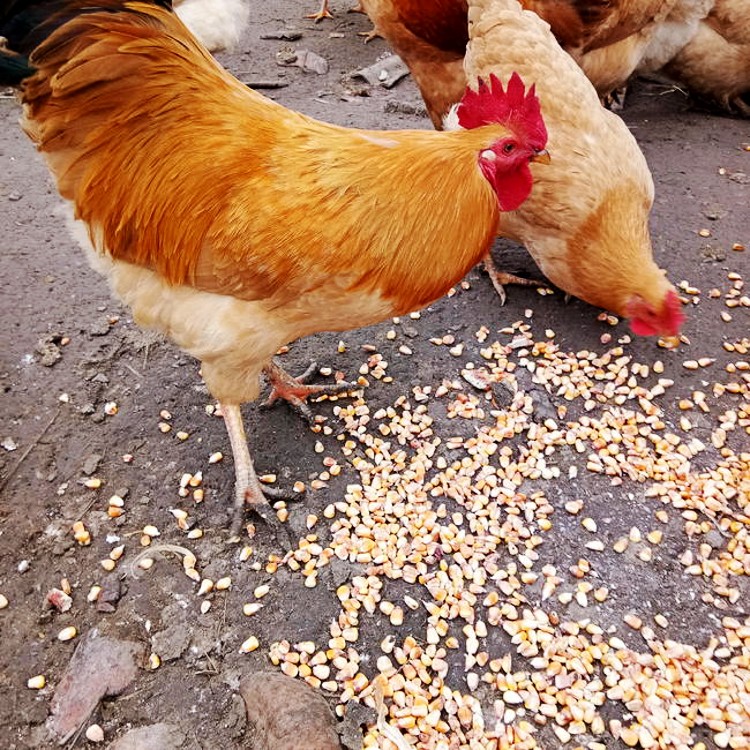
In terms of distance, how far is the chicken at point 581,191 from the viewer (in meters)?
3.03

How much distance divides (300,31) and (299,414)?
5.38 metres

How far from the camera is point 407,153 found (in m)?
2.28

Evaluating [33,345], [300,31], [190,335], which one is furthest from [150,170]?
[300,31]

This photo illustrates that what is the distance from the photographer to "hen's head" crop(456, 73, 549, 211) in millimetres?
2311

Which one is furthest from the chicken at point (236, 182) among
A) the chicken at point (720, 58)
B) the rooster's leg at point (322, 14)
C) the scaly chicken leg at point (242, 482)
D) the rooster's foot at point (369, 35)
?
the rooster's leg at point (322, 14)

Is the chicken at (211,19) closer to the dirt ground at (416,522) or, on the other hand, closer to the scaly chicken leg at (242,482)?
the dirt ground at (416,522)

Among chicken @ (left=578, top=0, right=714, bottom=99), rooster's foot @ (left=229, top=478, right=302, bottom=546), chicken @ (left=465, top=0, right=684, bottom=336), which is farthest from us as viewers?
chicken @ (left=578, top=0, right=714, bottom=99)

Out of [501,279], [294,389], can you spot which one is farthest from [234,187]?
[501,279]

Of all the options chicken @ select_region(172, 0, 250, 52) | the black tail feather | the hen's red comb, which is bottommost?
chicken @ select_region(172, 0, 250, 52)

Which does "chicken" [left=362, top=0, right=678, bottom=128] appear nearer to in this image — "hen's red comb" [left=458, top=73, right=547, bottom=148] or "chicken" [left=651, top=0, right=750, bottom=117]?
"chicken" [left=651, top=0, right=750, bottom=117]

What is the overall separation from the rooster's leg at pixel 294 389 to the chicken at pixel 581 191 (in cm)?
132

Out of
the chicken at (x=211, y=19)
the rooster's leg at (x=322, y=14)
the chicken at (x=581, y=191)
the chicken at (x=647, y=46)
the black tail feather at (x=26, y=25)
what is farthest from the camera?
the rooster's leg at (x=322, y=14)

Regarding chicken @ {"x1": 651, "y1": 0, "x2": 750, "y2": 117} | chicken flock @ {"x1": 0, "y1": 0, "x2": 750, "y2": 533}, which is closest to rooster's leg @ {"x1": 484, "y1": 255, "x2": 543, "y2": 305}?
chicken flock @ {"x1": 0, "y1": 0, "x2": 750, "y2": 533}

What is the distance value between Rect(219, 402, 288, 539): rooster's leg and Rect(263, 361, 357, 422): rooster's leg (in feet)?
1.46
